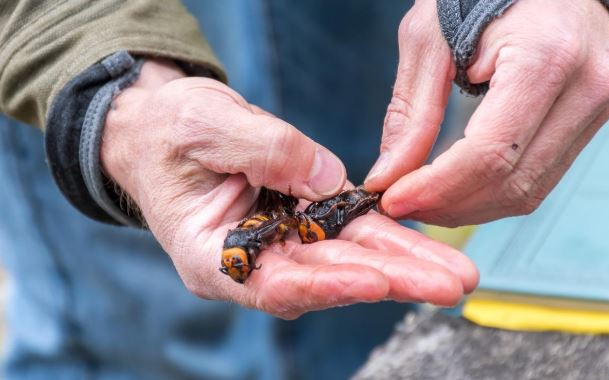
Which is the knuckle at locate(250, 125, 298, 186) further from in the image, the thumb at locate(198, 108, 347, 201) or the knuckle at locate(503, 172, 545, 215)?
the knuckle at locate(503, 172, 545, 215)

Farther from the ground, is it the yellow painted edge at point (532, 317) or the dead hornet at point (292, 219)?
the dead hornet at point (292, 219)

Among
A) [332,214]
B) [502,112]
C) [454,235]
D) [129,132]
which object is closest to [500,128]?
[502,112]

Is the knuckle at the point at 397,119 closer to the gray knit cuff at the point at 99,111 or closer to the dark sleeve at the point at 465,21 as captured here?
the dark sleeve at the point at 465,21

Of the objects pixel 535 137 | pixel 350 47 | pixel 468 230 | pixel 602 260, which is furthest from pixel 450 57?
pixel 350 47

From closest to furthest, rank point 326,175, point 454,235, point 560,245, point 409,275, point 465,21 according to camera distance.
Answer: point 409,275
point 465,21
point 326,175
point 560,245
point 454,235

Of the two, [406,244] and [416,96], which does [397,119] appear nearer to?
[416,96]

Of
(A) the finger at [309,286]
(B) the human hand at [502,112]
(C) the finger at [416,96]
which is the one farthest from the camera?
(C) the finger at [416,96]

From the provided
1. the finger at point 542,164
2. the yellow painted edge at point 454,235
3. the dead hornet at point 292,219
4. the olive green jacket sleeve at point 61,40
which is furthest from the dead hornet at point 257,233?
the yellow painted edge at point 454,235
